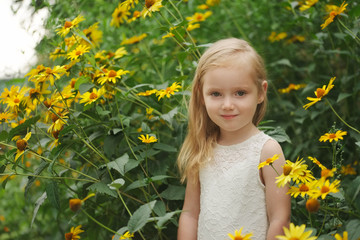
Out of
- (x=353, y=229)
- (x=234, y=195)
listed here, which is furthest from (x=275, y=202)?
(x=353, y=229)

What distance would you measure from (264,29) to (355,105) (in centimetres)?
77

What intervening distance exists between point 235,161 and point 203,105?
250mm

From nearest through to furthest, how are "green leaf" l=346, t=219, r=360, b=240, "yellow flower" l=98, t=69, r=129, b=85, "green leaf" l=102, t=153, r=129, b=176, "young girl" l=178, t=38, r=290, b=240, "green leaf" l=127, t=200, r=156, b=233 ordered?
"green leaf" l=346, t=219, r=360, b=240 → "green leaf" l=127, t=200, r=156, b=233 → "young girl" l=178, t=38, r=290, b=240 → "green leaf" l=102, t=153, r=129, b=176 → "yellow flower" l=98, t=69, r=129, b=85

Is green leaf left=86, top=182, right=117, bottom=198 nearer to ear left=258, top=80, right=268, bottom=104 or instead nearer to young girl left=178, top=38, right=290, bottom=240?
young girl left=178, top=38, right=290, bottom=240

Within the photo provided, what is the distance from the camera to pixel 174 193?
1.60 metres

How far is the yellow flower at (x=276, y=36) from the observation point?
251 cm

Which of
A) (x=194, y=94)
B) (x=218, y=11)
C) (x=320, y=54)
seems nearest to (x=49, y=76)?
(x=194, y=94)

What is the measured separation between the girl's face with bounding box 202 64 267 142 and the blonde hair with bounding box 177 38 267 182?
1.1 inches

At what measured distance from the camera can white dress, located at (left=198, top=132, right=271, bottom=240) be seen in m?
1.33

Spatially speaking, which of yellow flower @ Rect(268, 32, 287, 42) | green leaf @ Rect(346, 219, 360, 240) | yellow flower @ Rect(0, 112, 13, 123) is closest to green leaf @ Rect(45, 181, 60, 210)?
yellow flower @ Rect(0, 112, 13, 123)

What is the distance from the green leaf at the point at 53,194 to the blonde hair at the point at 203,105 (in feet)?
1.40

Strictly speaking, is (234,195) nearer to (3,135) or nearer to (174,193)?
(174,193)

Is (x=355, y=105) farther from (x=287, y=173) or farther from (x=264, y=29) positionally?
(x=287, y=173)

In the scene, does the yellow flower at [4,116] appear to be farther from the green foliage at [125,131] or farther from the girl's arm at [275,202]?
the girl's arm at [275,202]
